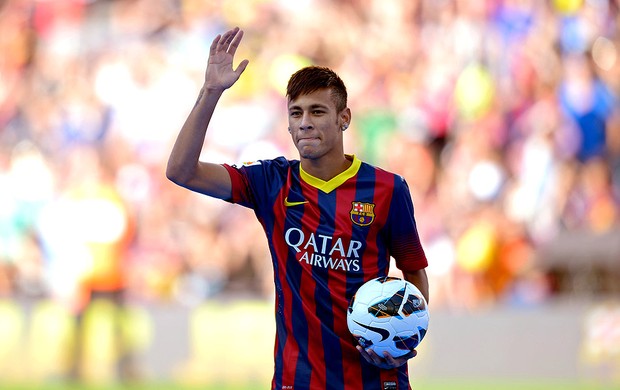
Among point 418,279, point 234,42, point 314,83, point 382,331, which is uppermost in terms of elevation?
point 234,42

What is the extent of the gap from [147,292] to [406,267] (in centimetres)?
1017

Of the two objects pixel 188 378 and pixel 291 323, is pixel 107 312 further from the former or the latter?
pixel 291 323

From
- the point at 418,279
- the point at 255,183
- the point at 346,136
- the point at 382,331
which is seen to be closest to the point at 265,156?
the point at 346,136

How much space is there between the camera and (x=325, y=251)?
4.87 m

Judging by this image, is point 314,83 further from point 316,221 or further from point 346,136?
point 346,136

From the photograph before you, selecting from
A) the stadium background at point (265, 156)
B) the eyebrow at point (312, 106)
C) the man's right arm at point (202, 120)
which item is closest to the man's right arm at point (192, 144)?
the man's right arm at point (202, 120)

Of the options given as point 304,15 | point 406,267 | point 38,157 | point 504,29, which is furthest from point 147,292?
point 406,267

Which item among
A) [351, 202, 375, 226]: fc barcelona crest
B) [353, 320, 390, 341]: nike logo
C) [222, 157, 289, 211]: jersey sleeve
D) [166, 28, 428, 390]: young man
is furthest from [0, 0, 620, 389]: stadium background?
[353, 320, 390, 341]: nike logo

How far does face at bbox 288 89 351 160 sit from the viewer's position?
480 cm

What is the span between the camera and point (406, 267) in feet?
16.9

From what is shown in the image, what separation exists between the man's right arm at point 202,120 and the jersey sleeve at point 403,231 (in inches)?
34.2

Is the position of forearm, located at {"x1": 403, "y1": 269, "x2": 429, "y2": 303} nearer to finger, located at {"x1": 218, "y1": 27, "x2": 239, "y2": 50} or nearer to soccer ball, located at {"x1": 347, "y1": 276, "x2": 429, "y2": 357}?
soccer ball, located at {"x1": 347, "y1": 276, "x2": 429, "y2": 357}

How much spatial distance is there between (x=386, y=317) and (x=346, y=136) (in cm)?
1130

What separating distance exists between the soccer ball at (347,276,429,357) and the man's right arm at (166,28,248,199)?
2.83ft
